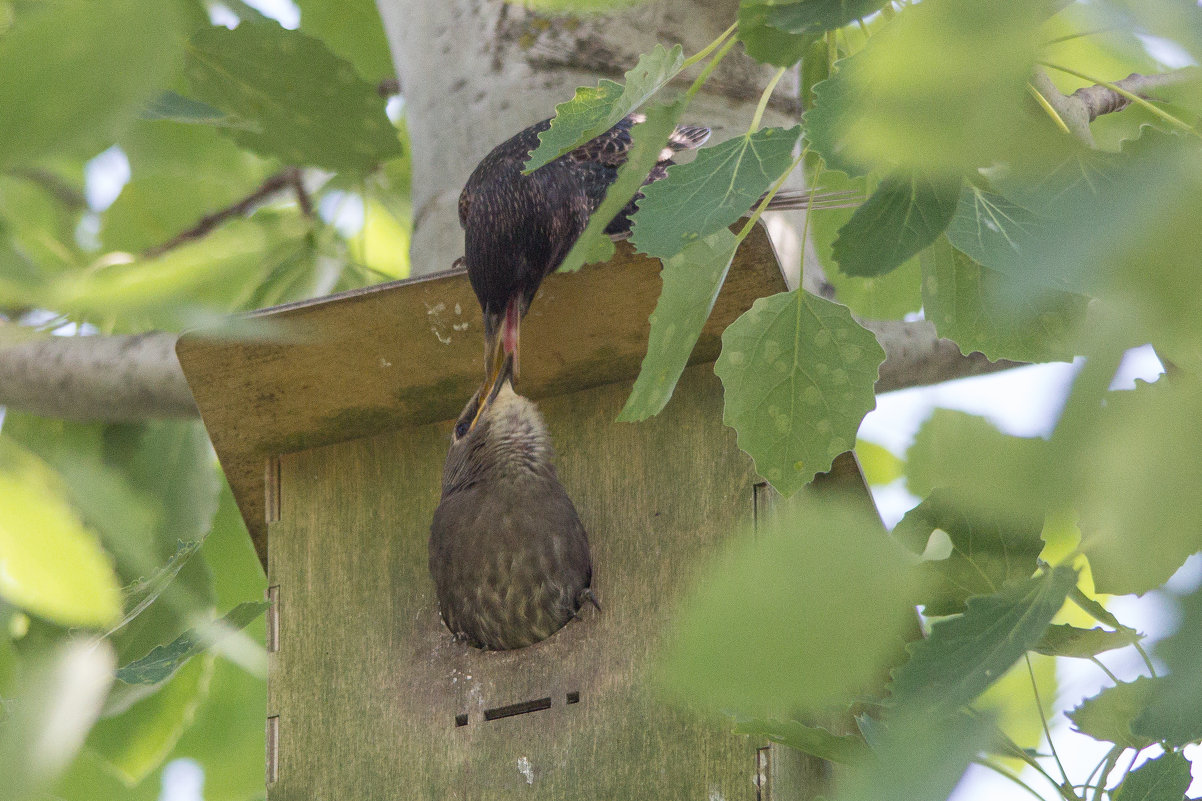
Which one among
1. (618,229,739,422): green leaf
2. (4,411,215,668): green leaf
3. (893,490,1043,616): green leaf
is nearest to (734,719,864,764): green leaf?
(893,490,1043,616): green leaf

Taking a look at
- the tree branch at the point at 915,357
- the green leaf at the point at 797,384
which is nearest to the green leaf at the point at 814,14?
the green leaf at the point at 797,384

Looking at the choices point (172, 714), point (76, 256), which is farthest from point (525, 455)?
point (76, 256)

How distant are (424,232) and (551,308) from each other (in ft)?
1.63

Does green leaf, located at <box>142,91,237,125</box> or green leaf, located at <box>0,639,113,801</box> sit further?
green leaf, located at <box>142,91,237,125</box>

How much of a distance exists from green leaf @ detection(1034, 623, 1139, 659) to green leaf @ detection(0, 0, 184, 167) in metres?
1.19

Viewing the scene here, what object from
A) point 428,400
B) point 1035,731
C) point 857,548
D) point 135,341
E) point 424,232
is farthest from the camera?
point 135,341

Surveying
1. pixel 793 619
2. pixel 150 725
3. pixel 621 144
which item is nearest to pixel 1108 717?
pixel 793 619

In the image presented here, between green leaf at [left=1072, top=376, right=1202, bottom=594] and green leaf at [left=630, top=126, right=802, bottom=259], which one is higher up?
green leaf at [left=1072, top=376, right=1202, bottom=594]

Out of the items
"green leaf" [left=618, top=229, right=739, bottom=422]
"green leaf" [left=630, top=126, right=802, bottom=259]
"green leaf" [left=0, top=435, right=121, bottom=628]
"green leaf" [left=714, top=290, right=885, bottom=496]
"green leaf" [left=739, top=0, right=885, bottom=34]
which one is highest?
"green leaf" [left=0, top=435, right=121, bottom=628]

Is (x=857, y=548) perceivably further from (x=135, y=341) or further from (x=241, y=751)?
(x=241, y=751)

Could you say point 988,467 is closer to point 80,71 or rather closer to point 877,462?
point 80,71

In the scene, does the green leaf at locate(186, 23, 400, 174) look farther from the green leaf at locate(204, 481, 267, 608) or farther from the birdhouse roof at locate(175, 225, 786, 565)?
the green leaf at locate(204, 481, 267, 608)

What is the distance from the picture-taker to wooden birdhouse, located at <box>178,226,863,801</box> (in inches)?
72.7

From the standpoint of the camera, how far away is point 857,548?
0.48 metres
